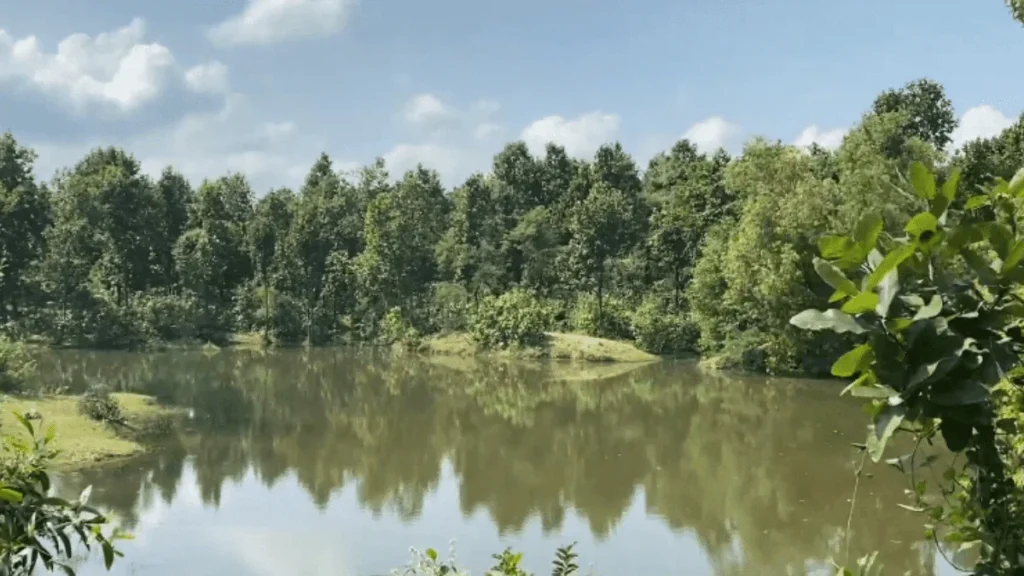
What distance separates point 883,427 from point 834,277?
0.25m

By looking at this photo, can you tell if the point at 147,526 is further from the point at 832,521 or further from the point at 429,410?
the point at 429,410

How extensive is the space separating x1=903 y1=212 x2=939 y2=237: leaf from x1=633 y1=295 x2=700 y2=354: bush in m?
31.1

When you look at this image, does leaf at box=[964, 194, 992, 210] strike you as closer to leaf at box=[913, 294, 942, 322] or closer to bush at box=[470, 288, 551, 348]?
leaf at box=[913, 294, 942, 322]

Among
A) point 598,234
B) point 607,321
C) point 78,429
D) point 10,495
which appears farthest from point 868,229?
point 598,234

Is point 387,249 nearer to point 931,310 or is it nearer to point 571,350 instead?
point 571,350

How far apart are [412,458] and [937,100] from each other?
2734 centimetres

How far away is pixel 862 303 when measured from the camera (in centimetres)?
135

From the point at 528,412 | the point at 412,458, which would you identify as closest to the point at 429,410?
the point at 528,412

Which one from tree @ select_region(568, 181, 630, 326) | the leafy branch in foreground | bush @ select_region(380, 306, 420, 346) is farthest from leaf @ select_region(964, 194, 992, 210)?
bush @ select_region(380, 306, 420, 346)

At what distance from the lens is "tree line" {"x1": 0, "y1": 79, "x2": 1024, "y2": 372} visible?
3353 cm

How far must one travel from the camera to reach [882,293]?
1.35 metres

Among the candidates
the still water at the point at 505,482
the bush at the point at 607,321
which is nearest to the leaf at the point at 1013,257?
the still water at the point at 505,482

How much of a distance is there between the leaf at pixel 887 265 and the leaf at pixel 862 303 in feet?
0.06

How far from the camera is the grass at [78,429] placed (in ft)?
44.1
